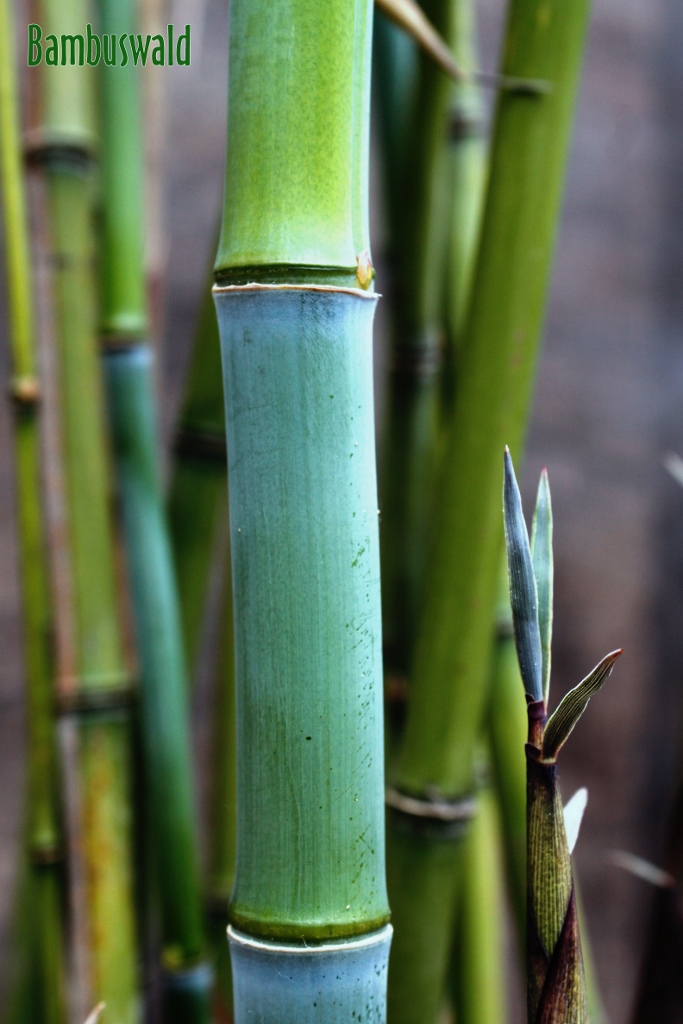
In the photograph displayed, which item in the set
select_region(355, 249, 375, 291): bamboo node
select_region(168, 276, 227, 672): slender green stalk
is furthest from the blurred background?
select_region(355, 249, 375, 291): bamboo node

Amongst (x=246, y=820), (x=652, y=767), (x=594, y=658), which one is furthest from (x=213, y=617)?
(x=246, y=820)

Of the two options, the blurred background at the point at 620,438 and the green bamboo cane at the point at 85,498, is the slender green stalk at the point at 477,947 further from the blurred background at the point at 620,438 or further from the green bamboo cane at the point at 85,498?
the blurred background at the point at 620,438

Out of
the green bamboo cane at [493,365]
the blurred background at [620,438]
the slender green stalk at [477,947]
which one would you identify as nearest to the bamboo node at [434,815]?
the green bamboo cane at [493,365]

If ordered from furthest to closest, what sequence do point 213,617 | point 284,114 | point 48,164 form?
1. point 213,617
2. point 48,164
3. point 284,114

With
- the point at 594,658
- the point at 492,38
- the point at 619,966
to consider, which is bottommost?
the point at 619,966

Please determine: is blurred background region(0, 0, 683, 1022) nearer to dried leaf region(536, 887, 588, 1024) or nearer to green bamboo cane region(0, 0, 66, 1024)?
green bamboo cane region(0, 0, 66, 1024)

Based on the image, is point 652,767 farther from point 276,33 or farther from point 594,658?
point 276,33

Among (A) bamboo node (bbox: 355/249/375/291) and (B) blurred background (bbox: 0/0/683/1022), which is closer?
(A) bamboo node (bbox: 355/249/375/291)
